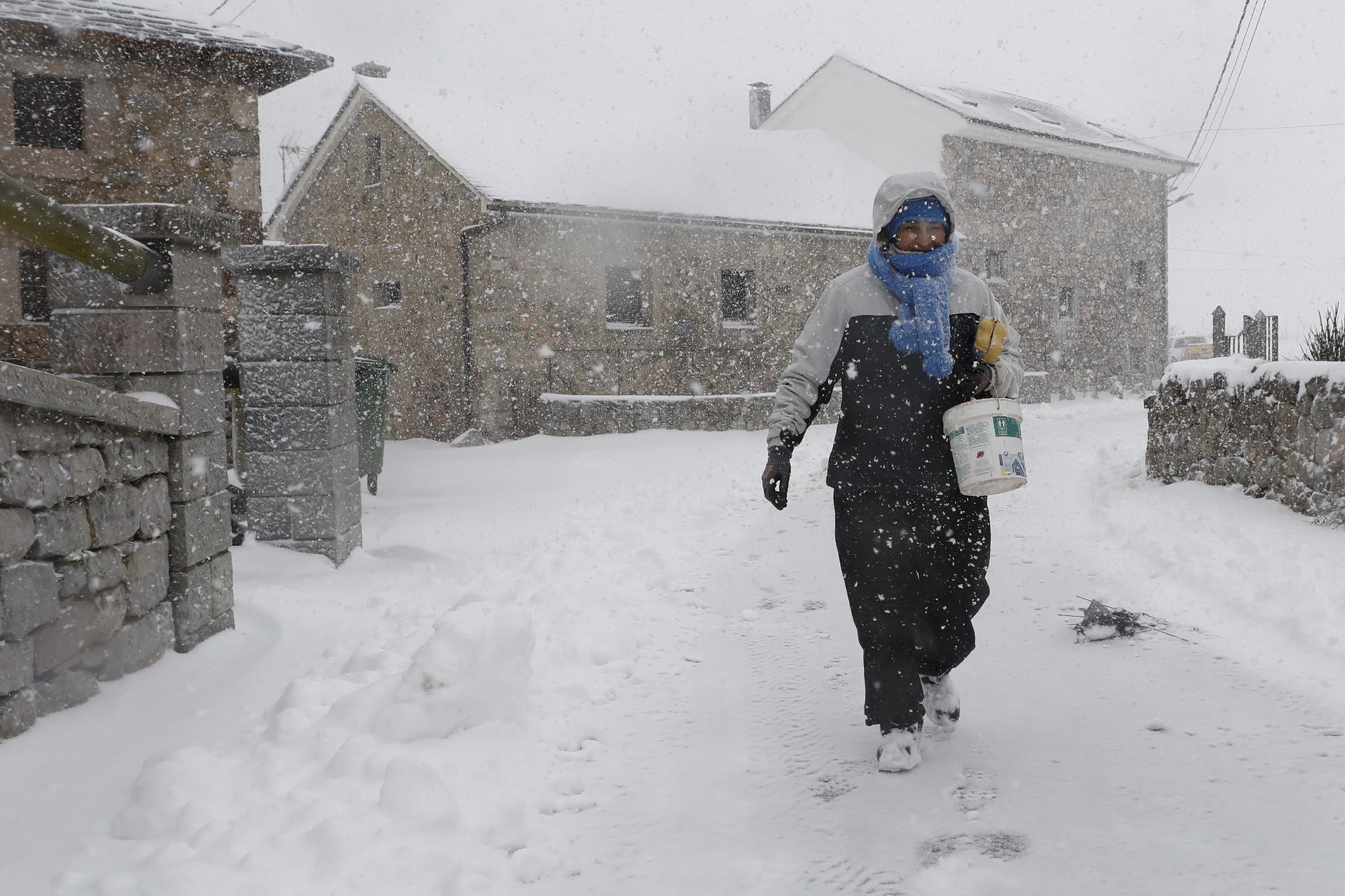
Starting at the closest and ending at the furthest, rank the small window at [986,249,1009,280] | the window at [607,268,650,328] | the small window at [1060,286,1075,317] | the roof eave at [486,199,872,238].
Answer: the roof eave at [486,199,872,238] < the window at [607,268,650,328] < the small window at [986,249,1009,280] < the small window at [1060,286,1075,317]

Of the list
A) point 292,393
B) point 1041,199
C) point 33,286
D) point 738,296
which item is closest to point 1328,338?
point 292,393

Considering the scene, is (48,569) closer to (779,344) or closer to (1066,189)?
(779,344)

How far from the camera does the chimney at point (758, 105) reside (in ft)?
93.4

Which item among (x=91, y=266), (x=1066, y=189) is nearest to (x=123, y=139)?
(x=91, y=266)

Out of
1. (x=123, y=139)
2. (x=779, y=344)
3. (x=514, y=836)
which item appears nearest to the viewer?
(x=514, y=836)

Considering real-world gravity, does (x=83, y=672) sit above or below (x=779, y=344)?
below

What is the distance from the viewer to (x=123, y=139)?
10.7 m

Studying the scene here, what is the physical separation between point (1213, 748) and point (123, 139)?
37.7 feet

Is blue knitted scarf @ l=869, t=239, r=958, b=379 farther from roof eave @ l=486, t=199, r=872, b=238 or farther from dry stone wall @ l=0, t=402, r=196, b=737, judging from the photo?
roof eave @ l=486, t=199, r=872, b=238

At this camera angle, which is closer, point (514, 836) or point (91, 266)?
Answer: point (514, 836)

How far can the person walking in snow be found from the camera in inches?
126

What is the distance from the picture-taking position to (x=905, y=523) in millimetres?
3246

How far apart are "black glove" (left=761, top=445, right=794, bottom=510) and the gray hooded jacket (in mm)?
35

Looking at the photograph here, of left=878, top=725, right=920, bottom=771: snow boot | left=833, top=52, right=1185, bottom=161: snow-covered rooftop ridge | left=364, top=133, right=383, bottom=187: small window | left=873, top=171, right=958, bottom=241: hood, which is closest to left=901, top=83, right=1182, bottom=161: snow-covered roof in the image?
left=833, top=52, right=1185, bottom=161: snow-covered rooftop ridge
